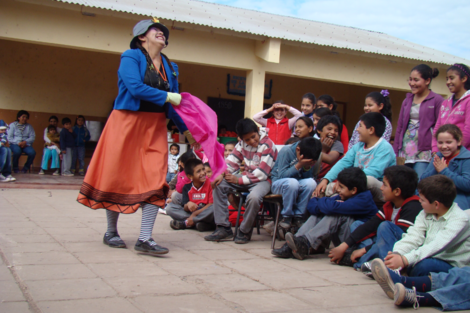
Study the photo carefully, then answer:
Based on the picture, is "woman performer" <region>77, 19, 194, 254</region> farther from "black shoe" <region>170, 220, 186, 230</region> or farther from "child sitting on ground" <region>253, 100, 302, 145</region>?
"child sitting on ground" <region>253, 100, 302, 145</region>

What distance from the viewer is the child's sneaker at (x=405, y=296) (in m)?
2.58

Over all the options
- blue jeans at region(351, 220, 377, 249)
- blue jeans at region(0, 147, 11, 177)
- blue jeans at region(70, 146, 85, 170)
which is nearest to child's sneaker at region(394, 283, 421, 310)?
blue jeans at region(351, 220, 377, 249)

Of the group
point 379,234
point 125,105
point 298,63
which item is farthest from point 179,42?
point 379,234

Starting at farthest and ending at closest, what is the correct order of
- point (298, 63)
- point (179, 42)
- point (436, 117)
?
point (298, 63) → point (179, 42) → point (436, 117)

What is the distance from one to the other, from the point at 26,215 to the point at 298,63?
6.89m

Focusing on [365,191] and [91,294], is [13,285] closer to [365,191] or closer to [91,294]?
[91,294]

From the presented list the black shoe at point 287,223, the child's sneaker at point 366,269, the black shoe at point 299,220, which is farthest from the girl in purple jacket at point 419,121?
the child's sneaker at point 366,269

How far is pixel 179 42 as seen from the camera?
8.99 m

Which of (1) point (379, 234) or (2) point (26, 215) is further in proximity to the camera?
(2) point (26, 215)

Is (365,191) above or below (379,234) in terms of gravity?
above

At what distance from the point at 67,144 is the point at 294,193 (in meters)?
8.07

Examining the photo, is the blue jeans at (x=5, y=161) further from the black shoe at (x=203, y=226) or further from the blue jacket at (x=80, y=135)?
the black shoe at (x=203, y=226)

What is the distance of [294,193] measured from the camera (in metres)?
4.11

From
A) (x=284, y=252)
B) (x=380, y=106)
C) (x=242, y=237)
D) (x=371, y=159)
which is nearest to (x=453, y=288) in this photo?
(x=284, y=252)
